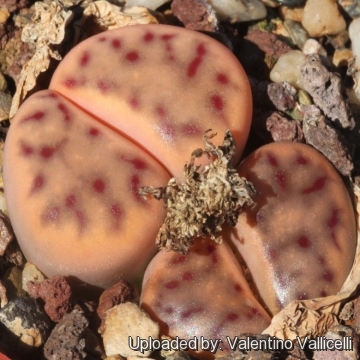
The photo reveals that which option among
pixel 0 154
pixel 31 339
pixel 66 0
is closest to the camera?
pixel 31 339

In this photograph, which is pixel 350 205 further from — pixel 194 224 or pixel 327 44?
pixel 327 44

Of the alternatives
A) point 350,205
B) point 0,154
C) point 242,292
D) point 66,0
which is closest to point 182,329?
point 242,292

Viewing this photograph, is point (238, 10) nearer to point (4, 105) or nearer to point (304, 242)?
point (4, 105)

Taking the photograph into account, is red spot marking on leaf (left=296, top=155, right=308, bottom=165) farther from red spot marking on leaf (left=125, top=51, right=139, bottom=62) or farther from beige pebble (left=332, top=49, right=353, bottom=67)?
beige pebble (left=332, top=49, right=353, bottom=67)

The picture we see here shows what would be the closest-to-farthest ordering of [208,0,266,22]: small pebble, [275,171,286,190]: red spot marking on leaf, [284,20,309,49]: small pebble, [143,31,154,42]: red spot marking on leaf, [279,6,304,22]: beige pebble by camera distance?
[275,171,286,190]: red spot marking on leaf
[143,31,154,42]: red spot marking on leaf
[208,0,266,22]: small pebble
[284,20,309,49]: small pebble
[279,6,304,22]: beige pebble

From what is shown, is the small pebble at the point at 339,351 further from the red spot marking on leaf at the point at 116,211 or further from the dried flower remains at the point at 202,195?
the red spot marking on leaf at the point at 116,211

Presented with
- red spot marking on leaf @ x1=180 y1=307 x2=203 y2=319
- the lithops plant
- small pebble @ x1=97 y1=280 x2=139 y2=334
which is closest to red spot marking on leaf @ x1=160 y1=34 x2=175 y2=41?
the lithops plant
